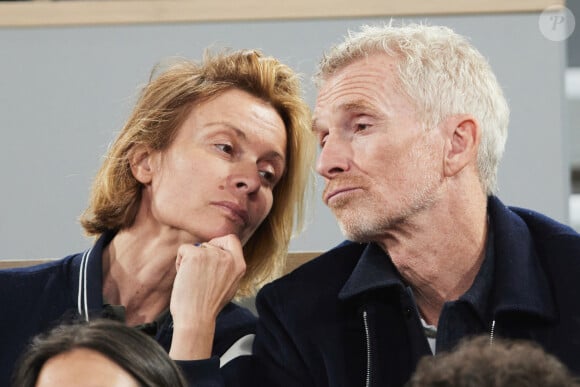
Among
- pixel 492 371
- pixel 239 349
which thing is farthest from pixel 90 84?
pixel 492 371

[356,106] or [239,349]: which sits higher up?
[356,106]

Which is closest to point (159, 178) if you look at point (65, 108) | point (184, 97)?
point (184, 97)

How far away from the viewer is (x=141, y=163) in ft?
6.14

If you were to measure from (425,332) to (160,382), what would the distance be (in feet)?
1.51

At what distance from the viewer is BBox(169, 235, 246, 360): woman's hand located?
1.58m

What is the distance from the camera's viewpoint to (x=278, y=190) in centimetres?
192

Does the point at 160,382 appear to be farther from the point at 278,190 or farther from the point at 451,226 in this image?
the point at 278,190

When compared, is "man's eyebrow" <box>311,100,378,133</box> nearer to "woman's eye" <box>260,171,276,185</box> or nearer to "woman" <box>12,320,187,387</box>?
"woman's eye" <box>260,171,276,185</box>

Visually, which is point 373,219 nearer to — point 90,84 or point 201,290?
point 201,290

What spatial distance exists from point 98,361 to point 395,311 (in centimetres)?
50

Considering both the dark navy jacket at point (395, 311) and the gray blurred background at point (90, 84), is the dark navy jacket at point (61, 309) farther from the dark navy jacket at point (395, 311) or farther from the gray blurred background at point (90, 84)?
the gray blurred background at point (90, 84)

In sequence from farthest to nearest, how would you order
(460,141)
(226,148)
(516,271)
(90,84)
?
1. (90,84)
2. (226,148)
3. (460,141)
4. (516,271)

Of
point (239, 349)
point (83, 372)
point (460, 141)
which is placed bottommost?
point (239, 349)

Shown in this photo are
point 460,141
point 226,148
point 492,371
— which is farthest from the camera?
point 226,148
